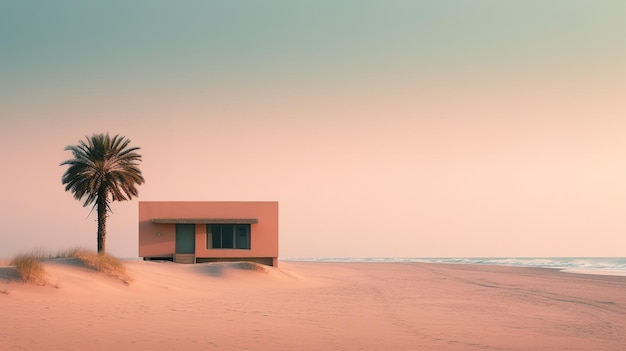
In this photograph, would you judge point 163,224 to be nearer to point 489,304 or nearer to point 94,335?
point 489,304

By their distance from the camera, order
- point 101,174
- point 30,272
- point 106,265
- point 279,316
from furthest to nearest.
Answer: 1. point 101,174
2. point 106,265
3. point 30,272
4. point 279,316

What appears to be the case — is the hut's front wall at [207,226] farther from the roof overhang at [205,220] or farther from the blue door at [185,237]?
the blue door at [185,237]

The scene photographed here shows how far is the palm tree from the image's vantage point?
124ft

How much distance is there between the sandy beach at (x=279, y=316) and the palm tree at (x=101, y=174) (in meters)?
11.1

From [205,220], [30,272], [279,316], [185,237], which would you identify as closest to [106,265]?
[30,272]

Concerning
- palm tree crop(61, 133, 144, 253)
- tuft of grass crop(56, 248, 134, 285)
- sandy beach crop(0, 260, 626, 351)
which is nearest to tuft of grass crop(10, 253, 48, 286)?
sandy beach crop(0, 260, 626, 351)

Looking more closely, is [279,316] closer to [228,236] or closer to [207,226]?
[228,236]

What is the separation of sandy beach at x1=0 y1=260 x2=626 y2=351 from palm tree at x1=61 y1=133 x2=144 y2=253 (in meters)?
11.1

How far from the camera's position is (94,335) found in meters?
13.3

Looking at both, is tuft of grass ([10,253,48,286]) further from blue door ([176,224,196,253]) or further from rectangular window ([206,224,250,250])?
rectangular window ([206,224,250,250])

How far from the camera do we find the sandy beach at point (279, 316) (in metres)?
13.4

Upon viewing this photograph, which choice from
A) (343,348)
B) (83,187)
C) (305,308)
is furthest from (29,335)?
(83,187)

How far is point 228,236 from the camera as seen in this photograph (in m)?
41.8

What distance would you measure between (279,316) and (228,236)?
24.3 m
